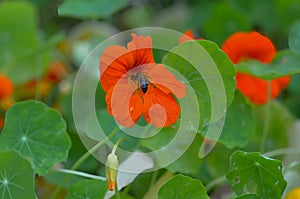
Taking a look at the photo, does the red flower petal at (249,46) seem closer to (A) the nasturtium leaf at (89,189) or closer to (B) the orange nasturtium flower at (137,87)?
(B) the orange nasturtium flower at (137,87)

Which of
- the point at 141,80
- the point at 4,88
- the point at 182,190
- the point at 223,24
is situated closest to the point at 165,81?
the point at 141,80

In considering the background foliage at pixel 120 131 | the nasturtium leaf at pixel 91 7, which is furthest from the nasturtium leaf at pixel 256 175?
the nasturtium leaf at pixel 91 7

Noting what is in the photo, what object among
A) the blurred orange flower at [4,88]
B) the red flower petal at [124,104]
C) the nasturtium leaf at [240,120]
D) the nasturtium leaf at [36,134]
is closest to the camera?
the red flower petal at [124,104]

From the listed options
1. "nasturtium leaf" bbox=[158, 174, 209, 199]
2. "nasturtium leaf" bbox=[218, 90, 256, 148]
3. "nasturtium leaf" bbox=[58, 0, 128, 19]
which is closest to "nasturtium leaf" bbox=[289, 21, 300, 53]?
"nasturtium leaf" bbox=[218, 90, 256, 148]

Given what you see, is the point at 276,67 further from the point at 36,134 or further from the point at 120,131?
the point at 36,134

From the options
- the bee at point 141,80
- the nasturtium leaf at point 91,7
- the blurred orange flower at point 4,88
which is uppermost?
the bee at point 141,80

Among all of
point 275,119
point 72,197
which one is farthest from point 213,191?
point 72,197
